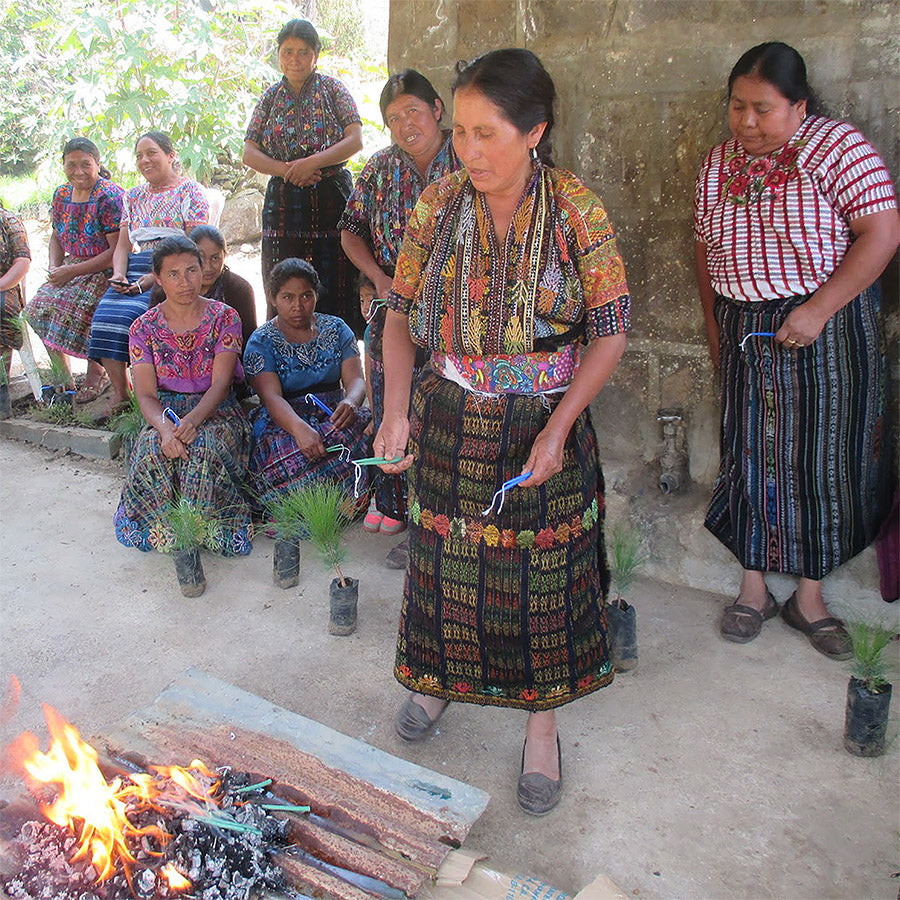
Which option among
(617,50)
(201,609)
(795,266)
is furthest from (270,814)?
(617,50)

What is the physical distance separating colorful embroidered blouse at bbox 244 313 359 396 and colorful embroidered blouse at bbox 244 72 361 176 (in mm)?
1070

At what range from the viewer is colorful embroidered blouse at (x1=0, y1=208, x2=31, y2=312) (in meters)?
6.43

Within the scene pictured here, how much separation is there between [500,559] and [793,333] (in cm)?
127

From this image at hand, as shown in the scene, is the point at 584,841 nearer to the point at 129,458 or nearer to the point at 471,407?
the point at 471,407

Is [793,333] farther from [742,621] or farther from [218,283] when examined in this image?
[218,283]

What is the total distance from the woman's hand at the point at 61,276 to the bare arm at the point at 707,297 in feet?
14.6

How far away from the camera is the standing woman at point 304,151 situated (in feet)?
16.3

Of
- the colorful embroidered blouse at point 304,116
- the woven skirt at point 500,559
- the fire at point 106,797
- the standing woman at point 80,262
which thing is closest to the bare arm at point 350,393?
the colorful embroidered blouse at point 304,116

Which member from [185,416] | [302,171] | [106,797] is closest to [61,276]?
[302,171]

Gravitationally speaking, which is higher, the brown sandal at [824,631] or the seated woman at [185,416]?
the seated woman at [185,416]

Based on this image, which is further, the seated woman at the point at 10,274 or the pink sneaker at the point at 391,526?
the seated woman at the point at 10,274

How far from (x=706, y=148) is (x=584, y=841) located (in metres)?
2.43

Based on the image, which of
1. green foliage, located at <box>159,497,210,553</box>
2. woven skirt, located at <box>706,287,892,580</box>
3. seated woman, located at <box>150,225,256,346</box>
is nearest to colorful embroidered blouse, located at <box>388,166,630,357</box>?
woven skirt, located at <box>706,287,892,580</box>

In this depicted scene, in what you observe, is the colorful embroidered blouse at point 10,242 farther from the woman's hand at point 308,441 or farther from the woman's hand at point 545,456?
the woman's hand at point 545,456
